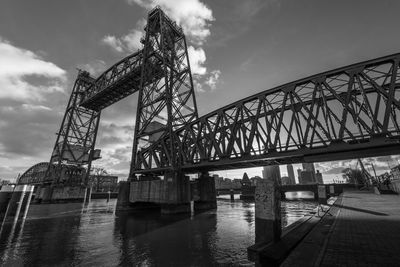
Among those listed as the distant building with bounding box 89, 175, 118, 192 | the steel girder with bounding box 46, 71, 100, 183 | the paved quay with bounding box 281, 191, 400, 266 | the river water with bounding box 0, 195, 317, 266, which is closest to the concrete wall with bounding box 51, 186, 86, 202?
the steel girder with bounding box 46, 71, 100, 183

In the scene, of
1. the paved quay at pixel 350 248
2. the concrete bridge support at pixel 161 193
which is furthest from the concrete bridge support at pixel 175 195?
the paved quay at pixel 350 248

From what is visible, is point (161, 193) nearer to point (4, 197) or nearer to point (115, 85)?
point (4, 197)

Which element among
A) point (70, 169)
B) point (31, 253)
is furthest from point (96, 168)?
point (31, 253)

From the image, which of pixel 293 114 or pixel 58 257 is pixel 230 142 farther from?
pixel 58 257

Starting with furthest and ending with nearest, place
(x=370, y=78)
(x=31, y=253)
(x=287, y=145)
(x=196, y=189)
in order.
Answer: (x=196, y=189) → (x=287, y=145) → (x=370, y=78) → (x=31, y=253)

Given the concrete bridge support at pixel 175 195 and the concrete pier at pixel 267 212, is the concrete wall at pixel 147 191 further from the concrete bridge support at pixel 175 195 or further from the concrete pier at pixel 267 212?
the concrete pier at pixel 267 212

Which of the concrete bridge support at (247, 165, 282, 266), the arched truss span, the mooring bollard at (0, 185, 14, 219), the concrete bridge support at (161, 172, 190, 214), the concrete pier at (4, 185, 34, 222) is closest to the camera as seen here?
the concrete bridge support at (247, 165, 282, 266)

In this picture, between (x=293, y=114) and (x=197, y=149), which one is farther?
(x=197, y=149)

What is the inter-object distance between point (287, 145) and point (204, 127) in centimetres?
1220

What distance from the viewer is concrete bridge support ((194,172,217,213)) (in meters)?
32.8

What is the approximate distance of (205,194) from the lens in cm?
3319

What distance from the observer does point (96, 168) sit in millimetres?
105250

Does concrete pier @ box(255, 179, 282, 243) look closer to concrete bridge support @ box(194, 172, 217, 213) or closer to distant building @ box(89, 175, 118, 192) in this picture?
concrete bridge support @ box(194, 172, 217, 213)

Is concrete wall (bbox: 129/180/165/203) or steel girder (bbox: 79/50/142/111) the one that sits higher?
steel girder (bbox: 79/50/142/111)
